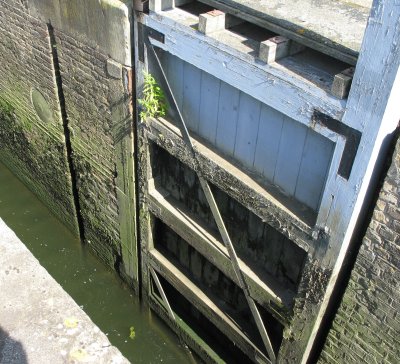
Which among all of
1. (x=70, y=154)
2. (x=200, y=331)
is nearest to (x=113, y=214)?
(x=70, y=154)

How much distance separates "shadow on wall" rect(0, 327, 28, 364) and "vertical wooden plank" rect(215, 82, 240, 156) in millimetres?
2367

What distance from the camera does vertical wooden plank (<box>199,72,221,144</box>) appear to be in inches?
156

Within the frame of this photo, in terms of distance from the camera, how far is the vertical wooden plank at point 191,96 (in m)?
4.09

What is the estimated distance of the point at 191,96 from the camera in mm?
4242

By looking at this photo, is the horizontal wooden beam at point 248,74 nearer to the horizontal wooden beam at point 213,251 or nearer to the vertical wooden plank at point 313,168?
the vertical wooden plank at point 313,168

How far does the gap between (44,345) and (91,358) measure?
28 centimetres

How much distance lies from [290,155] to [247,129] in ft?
1.48

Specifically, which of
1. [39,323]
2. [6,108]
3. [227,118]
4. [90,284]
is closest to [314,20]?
[227,118]

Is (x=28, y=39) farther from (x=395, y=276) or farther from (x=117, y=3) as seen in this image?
(x=395, y=276)

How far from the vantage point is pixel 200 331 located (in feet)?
18.9

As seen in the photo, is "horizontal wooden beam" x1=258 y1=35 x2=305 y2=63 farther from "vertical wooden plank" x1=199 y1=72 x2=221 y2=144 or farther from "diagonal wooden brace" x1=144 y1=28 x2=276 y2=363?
"diagonal wooden brace" x1=144 y1=28 x2=276 y2=363

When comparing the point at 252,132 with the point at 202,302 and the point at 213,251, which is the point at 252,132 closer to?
the point at 213,251

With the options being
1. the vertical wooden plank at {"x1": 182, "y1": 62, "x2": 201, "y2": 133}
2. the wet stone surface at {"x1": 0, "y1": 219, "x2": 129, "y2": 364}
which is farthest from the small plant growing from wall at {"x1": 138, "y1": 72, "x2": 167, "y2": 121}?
the wet stone surface at {"x1": 0, "y1": 219, "x2": 129, "y2": 364}

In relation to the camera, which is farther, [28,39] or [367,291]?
[28,39]
